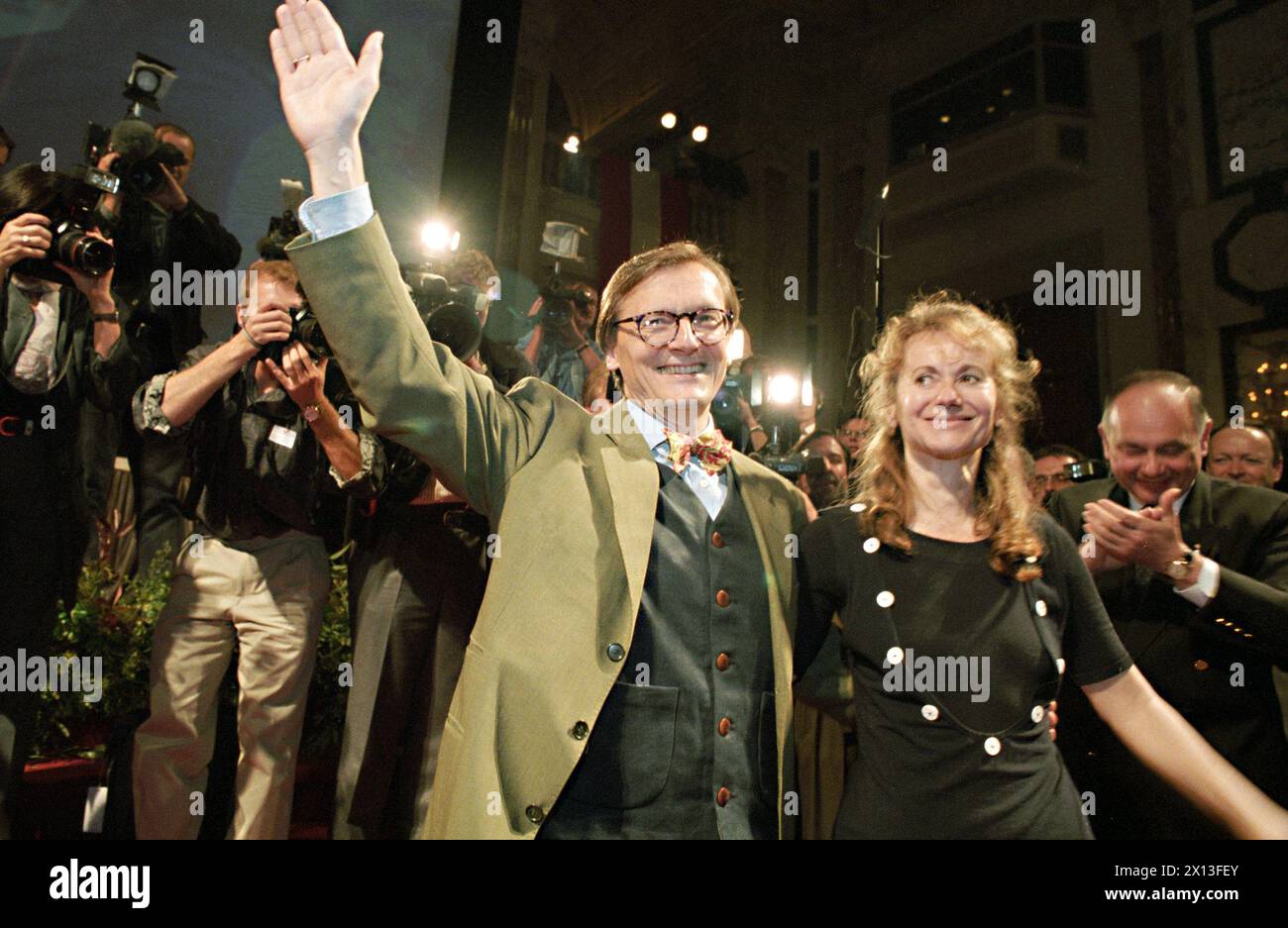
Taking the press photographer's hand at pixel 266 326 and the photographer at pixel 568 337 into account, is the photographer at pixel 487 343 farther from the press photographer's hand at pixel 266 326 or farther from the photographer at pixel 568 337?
the photographer at pixel 568 337

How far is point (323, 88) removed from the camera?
1359mm

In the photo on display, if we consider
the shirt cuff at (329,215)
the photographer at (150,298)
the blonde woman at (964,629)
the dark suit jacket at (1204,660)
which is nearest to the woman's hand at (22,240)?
the photographer at (150,298)

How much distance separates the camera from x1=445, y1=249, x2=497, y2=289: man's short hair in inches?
116

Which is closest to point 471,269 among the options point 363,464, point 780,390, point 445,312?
point 445,312

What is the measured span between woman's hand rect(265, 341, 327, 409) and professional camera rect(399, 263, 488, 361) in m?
0.38

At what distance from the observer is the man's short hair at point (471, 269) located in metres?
2.94

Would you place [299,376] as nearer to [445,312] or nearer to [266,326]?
[266,326]

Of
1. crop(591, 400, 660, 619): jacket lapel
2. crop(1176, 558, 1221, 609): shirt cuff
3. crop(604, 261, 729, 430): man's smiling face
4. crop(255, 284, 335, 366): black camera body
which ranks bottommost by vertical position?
crop(1176, 558, 1221, 609): shirt cuff

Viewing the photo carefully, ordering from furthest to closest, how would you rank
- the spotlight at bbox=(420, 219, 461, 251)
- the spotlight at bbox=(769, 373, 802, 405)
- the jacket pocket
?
1. the spotlight at bbox=(769, 373, 802, 405)
2. the spotlight at bbox=(420, 219, 461, 251)
3. the jacket pocket

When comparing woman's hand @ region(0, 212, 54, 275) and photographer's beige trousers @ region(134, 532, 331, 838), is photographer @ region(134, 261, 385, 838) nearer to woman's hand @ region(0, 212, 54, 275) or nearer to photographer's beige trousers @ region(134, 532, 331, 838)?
photographer's beige trousers @ region(134, 532, 331, 838)

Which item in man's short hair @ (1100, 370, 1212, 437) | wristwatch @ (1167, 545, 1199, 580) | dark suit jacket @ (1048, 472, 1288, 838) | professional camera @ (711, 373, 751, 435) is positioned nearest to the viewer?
wristwatch @ (1167, 545, 1199, 580)

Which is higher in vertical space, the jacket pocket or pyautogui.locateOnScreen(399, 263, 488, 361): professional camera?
pyautogui.locateOnScreen(399, 263, 488, 361): professional camera

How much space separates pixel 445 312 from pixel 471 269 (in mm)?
582

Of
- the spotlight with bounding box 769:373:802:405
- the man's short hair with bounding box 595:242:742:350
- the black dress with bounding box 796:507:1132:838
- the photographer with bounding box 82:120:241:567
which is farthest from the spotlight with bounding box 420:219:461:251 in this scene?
the black dress with bounding box 796:507:1132:838
